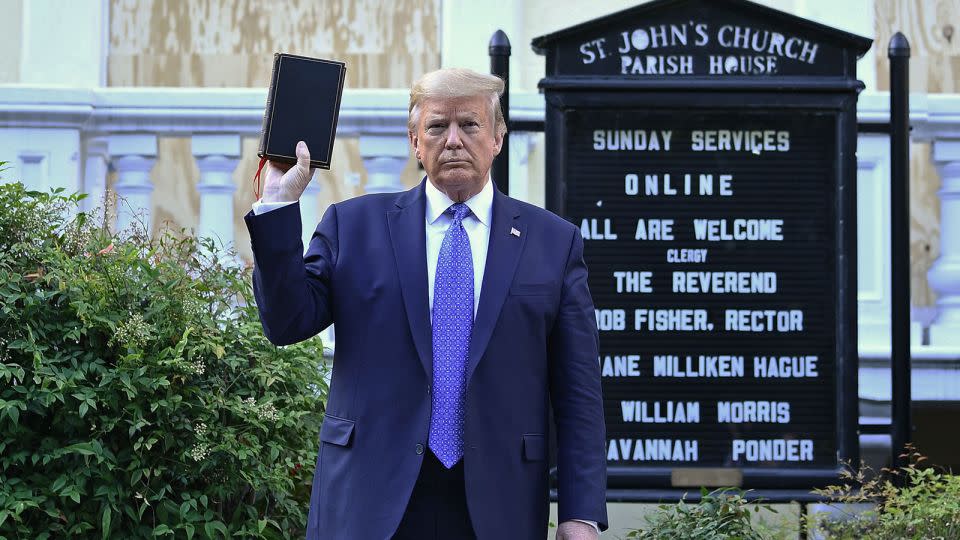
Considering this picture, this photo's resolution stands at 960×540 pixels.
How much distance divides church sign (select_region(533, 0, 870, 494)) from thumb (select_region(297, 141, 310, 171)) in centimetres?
175

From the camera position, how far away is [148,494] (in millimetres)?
3518

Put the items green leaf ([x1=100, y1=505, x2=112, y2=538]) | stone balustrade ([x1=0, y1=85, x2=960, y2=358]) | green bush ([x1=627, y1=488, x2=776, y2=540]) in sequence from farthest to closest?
stone balustrade ([x1=0, y1=85, x2=960, y2=358]) < green bush ([x1=627, y1=488, x2=776, y2=540]) < green leaf ([x1=100, y1=505, x2=112, y2=538])

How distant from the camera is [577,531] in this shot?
2756mm

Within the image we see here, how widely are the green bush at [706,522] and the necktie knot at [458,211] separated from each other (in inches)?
61.4

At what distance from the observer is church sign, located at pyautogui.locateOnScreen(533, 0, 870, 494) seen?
4344 mm

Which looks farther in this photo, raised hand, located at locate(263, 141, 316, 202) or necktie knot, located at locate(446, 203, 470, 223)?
necktie knot, located at locate(446, 203, 470, 223)

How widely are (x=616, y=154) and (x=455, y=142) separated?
1685mm

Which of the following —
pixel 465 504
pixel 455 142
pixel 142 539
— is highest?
pixel 455 142

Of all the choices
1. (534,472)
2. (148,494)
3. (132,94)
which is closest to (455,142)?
(534,472)

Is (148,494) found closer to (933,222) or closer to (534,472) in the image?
(534,472)

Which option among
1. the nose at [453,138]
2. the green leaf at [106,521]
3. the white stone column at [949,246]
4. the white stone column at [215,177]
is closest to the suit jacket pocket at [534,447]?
the nose at [453,138]

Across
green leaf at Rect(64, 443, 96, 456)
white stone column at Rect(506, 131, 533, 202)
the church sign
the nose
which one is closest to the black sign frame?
the church sign

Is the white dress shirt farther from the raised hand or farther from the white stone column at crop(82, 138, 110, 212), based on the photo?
the white stone column at crop(82, 138, 110, 212)

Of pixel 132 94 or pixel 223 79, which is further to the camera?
pixel 223 79
